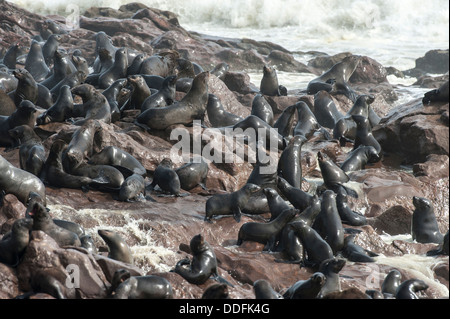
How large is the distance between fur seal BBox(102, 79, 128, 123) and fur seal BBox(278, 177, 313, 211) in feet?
12.8

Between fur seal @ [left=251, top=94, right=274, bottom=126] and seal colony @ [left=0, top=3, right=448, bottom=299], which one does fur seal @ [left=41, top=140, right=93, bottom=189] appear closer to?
seal colony @ [left=0, top=3, right=448, bottom=299]

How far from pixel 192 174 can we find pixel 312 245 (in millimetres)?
2933

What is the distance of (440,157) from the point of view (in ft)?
39.5

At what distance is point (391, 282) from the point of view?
7504 mm

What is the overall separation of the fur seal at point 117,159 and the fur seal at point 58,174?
0.60 meters

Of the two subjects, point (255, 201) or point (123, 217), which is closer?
point (123, 217)

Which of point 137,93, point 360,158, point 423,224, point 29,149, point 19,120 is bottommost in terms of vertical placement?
point 423,224

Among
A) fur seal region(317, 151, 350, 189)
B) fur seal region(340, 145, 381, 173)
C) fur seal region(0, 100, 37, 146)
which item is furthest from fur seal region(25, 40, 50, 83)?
fur seal region(317, 151, 350, 189)

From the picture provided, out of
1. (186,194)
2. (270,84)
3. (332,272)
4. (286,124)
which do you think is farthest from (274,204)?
Result: (270,84)

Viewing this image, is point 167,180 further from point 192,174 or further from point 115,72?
point 115,72

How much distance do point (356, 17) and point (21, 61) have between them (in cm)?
2363

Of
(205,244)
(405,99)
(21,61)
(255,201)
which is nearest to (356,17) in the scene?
(405,99)
